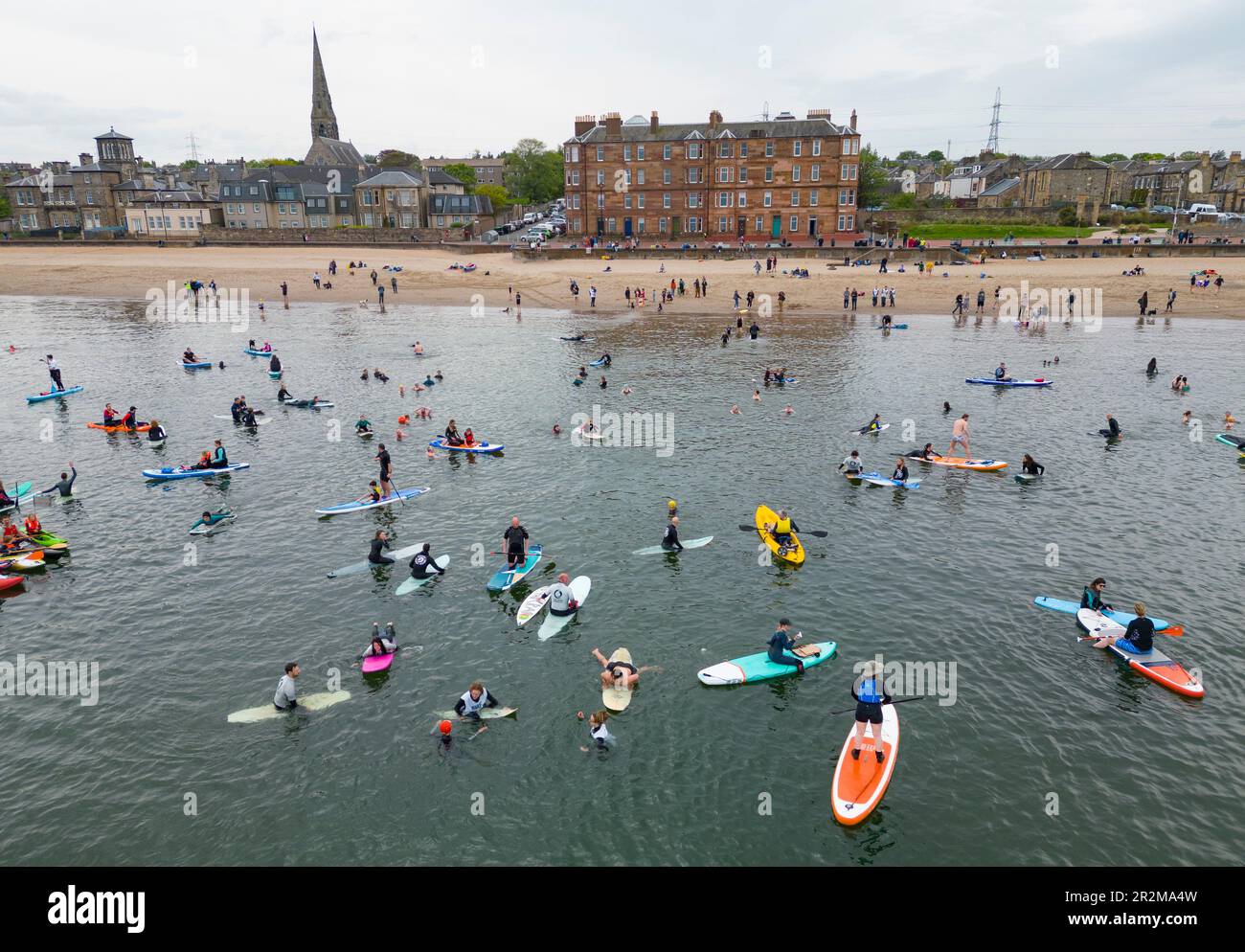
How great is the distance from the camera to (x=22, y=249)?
364 feet

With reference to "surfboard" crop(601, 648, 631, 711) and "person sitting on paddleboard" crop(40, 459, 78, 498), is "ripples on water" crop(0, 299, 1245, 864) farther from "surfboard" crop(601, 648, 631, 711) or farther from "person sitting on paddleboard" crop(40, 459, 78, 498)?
"person sitting on paddleboard" crop(40, 459, 78, 498)

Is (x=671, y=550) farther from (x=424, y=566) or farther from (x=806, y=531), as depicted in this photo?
(x=424, y=566)

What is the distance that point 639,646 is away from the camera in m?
20.4

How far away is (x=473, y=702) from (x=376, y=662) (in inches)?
145

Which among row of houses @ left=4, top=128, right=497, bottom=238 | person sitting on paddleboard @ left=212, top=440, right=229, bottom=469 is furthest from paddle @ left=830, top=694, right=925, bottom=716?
row of houses @ left=4, top=128, right=497, bottom=238

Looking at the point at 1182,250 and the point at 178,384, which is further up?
the point at 1182,250

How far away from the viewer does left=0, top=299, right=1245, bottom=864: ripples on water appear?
1452 centimetres

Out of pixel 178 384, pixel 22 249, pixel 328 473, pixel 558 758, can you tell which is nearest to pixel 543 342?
pixel 178 384

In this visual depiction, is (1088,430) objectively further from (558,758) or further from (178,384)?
(178,384)

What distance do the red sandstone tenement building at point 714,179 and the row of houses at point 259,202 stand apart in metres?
21.5

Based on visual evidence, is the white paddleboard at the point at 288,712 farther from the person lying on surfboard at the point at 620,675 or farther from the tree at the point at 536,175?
the tree at the point at 536,175

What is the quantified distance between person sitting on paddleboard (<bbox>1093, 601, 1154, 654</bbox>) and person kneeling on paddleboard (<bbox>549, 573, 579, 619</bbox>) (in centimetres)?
1478

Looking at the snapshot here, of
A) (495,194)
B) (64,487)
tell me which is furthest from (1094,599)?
(495,194)
